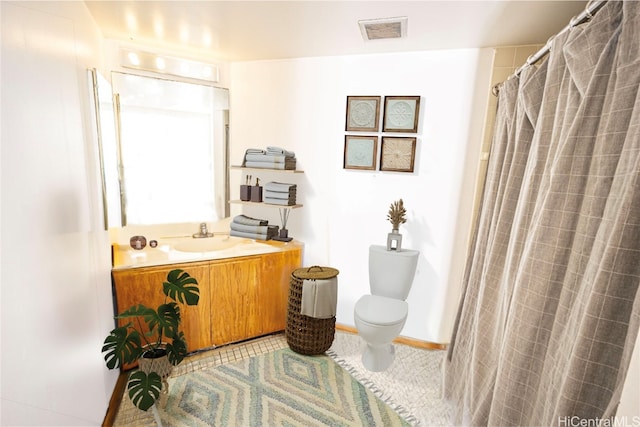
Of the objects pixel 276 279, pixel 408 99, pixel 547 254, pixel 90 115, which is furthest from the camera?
pixel 276 279

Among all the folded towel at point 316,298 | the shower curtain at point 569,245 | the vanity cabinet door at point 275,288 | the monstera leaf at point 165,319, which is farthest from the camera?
the vanity cabinet door at point 275,288

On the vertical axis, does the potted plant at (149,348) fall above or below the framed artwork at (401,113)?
below

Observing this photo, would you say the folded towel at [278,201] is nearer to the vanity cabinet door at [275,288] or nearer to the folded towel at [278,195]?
the folded towel at [278,195]

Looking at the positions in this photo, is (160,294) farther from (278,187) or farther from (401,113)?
(401,113)

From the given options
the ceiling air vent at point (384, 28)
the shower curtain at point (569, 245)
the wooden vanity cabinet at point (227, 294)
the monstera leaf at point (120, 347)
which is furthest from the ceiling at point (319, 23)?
the monstera leaf at point (120, 347)

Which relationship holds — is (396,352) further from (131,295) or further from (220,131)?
(220,131)

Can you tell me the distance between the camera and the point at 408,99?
2277mm

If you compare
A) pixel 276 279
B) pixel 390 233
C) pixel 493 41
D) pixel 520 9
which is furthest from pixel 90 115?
pixel 493 41

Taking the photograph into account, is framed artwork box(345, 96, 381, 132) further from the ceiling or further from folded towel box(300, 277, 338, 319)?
folded towel box(300, 277, 338, 319)

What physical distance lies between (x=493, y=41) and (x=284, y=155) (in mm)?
1673

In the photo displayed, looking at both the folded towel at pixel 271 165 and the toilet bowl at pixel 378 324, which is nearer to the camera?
the toilet bowl at pixel 378 324

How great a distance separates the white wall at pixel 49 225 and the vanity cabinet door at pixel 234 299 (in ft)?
2.45

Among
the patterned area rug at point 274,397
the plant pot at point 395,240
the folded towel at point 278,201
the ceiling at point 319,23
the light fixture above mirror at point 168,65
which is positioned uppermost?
the ceiling at point 319,23

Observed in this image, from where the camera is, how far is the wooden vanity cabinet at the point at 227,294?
197cm
